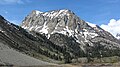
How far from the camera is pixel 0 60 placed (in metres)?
160

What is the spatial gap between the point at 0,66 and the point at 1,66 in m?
2.90

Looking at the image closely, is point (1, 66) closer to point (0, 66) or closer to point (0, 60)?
point (0, 66)

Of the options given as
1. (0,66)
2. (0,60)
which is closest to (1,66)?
(0,66)

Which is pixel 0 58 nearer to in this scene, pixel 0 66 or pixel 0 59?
pixel 0 59

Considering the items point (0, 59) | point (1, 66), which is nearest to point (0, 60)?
point (0, 59)

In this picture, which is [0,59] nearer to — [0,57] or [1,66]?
[0,57]

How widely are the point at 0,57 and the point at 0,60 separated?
824 cm

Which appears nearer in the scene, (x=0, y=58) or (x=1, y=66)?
(x=1, y=66)

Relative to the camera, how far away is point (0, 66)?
139m

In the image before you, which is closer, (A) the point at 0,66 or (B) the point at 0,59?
(A) the point at 0,66

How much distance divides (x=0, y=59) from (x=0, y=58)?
245 cm

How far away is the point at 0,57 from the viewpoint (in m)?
168

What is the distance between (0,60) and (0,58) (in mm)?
4655

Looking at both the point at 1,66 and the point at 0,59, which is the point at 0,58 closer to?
the point at 0,59
